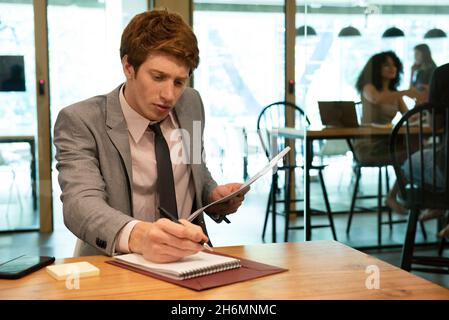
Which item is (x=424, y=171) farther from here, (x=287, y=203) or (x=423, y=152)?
(x=287, y=203)

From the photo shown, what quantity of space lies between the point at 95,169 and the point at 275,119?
2825 mm

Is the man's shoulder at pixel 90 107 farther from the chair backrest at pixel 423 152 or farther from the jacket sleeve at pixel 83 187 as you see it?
the chair backrest at pixel 423 152

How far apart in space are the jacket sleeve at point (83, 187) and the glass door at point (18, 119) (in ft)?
5.48

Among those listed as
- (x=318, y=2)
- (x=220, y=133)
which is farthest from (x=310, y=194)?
(x=318, y=2)

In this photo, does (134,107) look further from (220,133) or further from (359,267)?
(220,133)

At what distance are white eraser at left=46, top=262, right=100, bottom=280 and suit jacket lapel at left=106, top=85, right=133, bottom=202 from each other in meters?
0.38

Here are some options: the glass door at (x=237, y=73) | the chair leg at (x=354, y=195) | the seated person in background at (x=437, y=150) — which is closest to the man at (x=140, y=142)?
the seated person in background at (x=437, y=150)

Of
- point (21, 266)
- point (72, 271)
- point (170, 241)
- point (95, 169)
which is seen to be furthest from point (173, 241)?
point (95, 169)

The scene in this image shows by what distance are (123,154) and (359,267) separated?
1.94ft

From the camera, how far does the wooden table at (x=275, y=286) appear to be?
34.6 inches

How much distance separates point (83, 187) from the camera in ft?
4.06

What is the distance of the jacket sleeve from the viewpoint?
1.14m

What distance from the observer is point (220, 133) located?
3.69m

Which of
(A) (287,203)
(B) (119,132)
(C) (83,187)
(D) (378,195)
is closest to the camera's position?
(C) (83,187)
